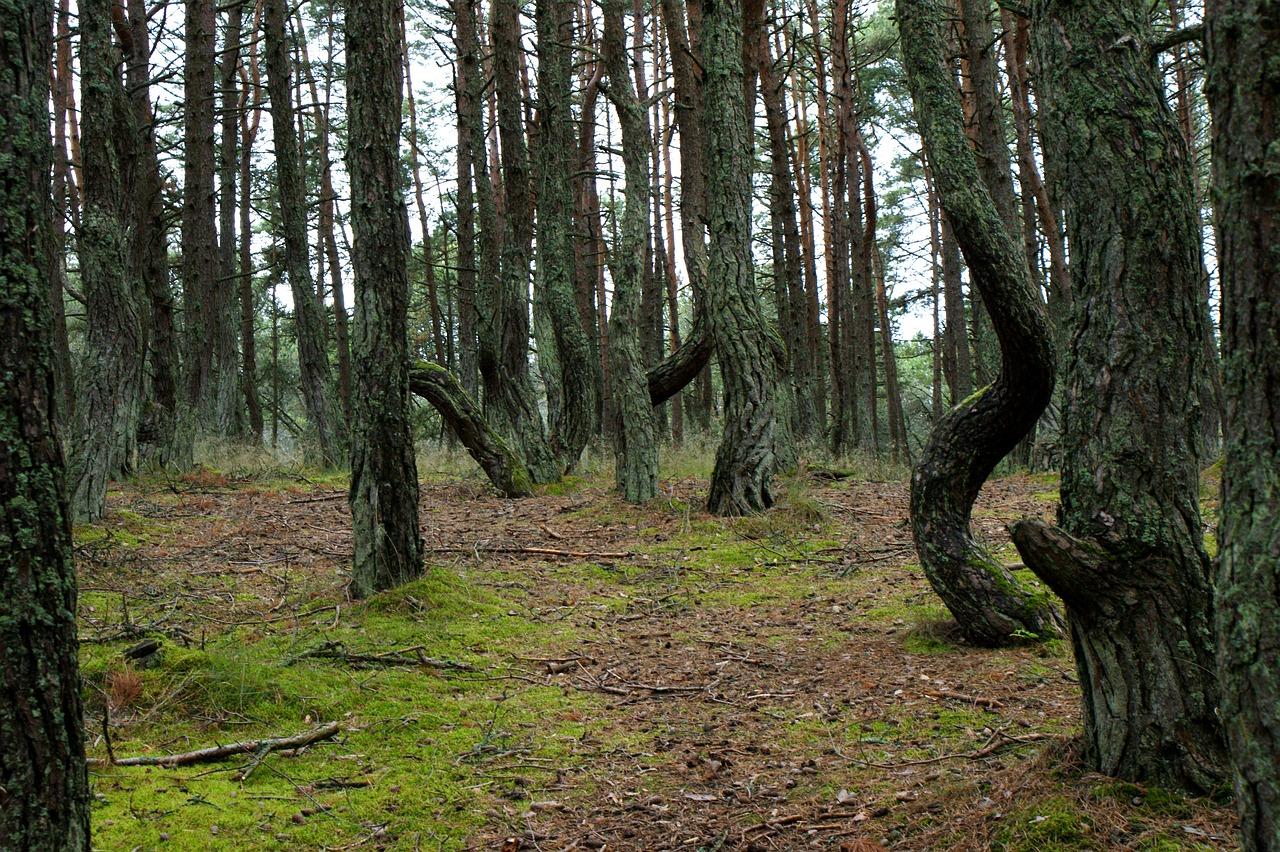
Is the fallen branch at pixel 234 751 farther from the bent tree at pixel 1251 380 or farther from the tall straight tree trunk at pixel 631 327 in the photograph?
the tall straight tree trunk at pixel 631 327

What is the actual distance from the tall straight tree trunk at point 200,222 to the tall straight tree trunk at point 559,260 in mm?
5289

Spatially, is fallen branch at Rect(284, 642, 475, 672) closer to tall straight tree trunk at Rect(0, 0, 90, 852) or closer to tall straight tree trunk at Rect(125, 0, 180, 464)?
tall straight tree trunk at Rect(0, 0, 90, 852)

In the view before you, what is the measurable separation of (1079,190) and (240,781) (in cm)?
396

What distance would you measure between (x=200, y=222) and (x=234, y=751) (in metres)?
13.2

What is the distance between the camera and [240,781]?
3.55 m

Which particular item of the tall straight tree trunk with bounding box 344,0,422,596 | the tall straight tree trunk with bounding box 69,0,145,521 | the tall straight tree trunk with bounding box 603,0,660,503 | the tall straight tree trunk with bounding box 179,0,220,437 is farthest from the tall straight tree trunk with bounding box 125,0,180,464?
the tall straight tree trunk with bounding box 344,0,422,596

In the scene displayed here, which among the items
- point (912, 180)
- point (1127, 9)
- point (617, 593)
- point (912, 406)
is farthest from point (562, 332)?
point (912, 406)

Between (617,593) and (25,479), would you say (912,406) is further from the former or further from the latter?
(25,479)

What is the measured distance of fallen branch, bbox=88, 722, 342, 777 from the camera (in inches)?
137

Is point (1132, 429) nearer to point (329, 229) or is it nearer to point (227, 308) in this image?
point (227, 308)

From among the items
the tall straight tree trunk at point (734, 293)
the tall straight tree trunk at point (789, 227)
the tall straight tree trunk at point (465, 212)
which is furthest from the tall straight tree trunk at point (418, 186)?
the tall straight tree trunk at point (734, 293)

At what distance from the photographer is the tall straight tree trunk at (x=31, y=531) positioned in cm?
219

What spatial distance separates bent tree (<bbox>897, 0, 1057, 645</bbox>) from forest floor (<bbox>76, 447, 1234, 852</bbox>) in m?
0.29

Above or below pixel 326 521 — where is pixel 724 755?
below
